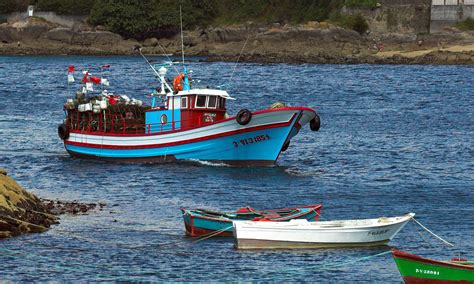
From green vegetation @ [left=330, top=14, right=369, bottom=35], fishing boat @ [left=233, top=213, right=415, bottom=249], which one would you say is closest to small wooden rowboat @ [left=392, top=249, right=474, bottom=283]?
fishing boat @ [left=233, top=213, right=415, bottom=249]

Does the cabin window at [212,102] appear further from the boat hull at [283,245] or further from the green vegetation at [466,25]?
the green vegetation at [466,25]

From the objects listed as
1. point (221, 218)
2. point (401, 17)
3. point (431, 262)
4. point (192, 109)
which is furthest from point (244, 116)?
point (401, 17)

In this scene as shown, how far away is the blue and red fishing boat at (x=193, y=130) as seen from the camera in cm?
5562

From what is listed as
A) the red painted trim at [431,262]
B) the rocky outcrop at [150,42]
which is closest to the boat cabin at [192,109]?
the red painted trim at [431,262]

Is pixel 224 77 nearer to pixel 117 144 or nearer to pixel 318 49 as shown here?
pixel 318 49

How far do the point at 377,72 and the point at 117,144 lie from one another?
68059 mm

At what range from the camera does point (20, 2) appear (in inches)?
6993

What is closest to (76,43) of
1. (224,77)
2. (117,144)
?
(224,77)

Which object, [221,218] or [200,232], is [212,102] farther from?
[200,232]

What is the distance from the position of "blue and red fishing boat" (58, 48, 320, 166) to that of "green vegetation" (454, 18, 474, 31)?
87683 mm

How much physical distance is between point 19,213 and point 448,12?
4467 inches

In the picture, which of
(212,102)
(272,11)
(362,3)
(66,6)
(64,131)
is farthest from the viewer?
(66,6)

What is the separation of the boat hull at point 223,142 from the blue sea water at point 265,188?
773 mm

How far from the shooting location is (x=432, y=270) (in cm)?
3048
